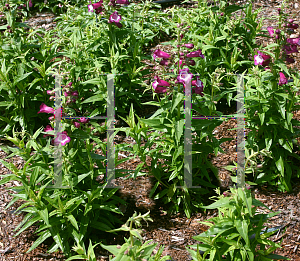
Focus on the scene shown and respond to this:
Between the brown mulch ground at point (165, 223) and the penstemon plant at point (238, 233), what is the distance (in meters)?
0.50

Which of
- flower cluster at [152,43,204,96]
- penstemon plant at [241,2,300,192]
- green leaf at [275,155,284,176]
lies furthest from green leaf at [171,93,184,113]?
green leaf at [275,155,284,176]

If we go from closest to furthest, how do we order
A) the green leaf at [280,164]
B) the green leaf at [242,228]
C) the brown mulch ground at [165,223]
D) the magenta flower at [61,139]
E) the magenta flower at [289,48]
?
the green leaf at [242,228], the magenta flower at [61,139], the brown mulch ground at [165,223], the magenta flower at [289,48], the green leaf at [280,164]

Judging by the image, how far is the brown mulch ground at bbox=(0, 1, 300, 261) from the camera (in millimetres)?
3414

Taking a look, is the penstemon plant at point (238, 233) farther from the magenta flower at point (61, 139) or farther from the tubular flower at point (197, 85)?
the magenta flower at point (61, 139)

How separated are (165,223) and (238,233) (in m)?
1.12

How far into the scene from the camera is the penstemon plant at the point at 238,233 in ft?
8.82

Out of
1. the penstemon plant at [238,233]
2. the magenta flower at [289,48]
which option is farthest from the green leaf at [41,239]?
the magenta flower at [289,48]

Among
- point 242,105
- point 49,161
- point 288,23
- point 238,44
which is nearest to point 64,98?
point 49,161

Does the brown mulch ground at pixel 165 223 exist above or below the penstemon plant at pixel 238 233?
below

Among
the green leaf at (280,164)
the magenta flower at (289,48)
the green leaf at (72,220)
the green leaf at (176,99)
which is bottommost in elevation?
the green leaf at (72,220)

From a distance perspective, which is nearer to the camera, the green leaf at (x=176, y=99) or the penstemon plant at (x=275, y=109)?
the green leaf at (x=176, y=99)

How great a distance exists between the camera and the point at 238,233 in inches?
109

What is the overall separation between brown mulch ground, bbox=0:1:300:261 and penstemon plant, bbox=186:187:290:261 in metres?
0.50

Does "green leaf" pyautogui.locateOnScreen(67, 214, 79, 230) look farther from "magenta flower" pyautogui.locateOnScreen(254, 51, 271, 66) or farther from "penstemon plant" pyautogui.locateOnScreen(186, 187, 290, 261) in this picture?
"magenta flower" pyautogui.locateOnScreen(254, 51, 271, 66)
